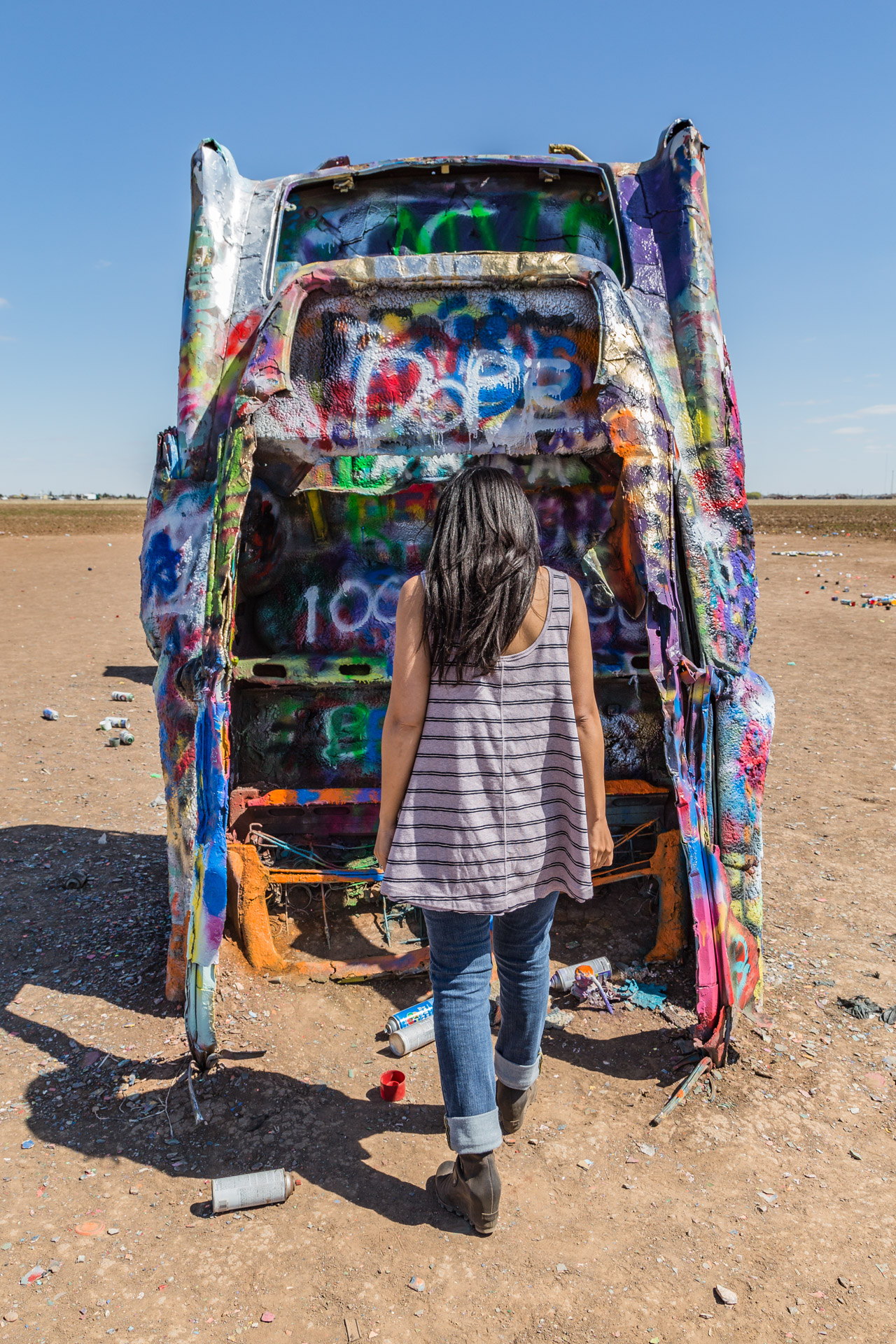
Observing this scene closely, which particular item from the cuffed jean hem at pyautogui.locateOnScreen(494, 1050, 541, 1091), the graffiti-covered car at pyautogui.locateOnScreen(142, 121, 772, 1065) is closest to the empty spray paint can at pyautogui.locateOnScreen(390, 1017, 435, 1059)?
the graffiti-covered car at pyautogui.locateOnScreen(142, 121, 772, 1065)

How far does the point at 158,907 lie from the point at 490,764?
8.15ft

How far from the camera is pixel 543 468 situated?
3787 mm

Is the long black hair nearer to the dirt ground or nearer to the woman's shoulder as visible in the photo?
the woman's shoulder

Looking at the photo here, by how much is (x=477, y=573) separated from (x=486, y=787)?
49 cm

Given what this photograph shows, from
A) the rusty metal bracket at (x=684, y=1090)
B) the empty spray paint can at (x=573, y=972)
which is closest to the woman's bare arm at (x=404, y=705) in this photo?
the rusty metal bracket at (x=684, y=1090)

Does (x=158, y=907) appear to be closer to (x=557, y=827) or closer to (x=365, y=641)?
(x=365, y=641)

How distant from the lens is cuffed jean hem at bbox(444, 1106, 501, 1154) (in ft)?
7.08

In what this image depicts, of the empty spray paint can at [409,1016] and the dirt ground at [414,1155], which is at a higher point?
the empty spray paint can at [409,1016]

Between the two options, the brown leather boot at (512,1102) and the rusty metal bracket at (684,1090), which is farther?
the rusty metal bracket at (684,1090)

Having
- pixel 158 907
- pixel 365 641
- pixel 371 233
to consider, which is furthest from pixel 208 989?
pixel 371 233

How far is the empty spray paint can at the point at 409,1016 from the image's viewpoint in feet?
10.0

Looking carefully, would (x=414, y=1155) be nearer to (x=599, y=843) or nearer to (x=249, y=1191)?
(x=249, y=1191)

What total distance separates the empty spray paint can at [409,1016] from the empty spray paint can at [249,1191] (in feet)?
2.42

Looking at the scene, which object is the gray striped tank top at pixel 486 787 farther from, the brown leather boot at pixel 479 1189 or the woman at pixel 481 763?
Answer: the brown leather boot at pixel 479 1189
